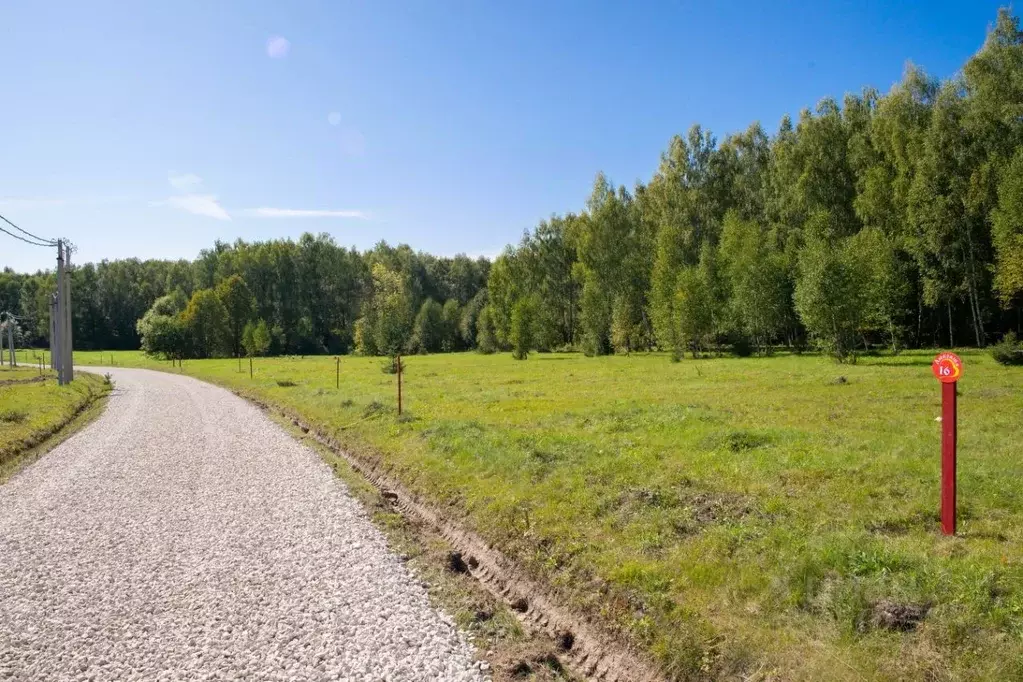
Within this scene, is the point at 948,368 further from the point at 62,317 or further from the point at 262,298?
the point at 262,298

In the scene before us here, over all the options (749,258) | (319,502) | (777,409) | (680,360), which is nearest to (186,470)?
(319,502)

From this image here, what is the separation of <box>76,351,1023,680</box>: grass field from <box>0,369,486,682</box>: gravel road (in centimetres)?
204

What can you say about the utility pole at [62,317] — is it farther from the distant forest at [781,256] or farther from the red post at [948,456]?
the red post at [948,456]

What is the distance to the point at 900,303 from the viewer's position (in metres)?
54.9

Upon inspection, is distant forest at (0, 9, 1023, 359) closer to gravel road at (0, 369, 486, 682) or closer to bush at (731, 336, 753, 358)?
bush at (731, 336, 753, 358)

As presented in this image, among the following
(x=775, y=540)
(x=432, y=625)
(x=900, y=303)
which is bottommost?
(x=432, y=625)

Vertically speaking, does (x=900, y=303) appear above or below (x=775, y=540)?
above

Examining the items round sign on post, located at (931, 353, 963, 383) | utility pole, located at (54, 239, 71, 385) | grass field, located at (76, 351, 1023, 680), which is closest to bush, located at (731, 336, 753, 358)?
grass field, located at (76, 351, 1023, 680)

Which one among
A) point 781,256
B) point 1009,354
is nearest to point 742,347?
point 781,256

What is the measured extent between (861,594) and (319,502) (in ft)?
31.7

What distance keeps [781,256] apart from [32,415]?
187ft

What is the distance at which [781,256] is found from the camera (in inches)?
2366

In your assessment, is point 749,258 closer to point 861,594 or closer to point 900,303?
point 900,303

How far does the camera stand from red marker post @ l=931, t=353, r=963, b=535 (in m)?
7.70
